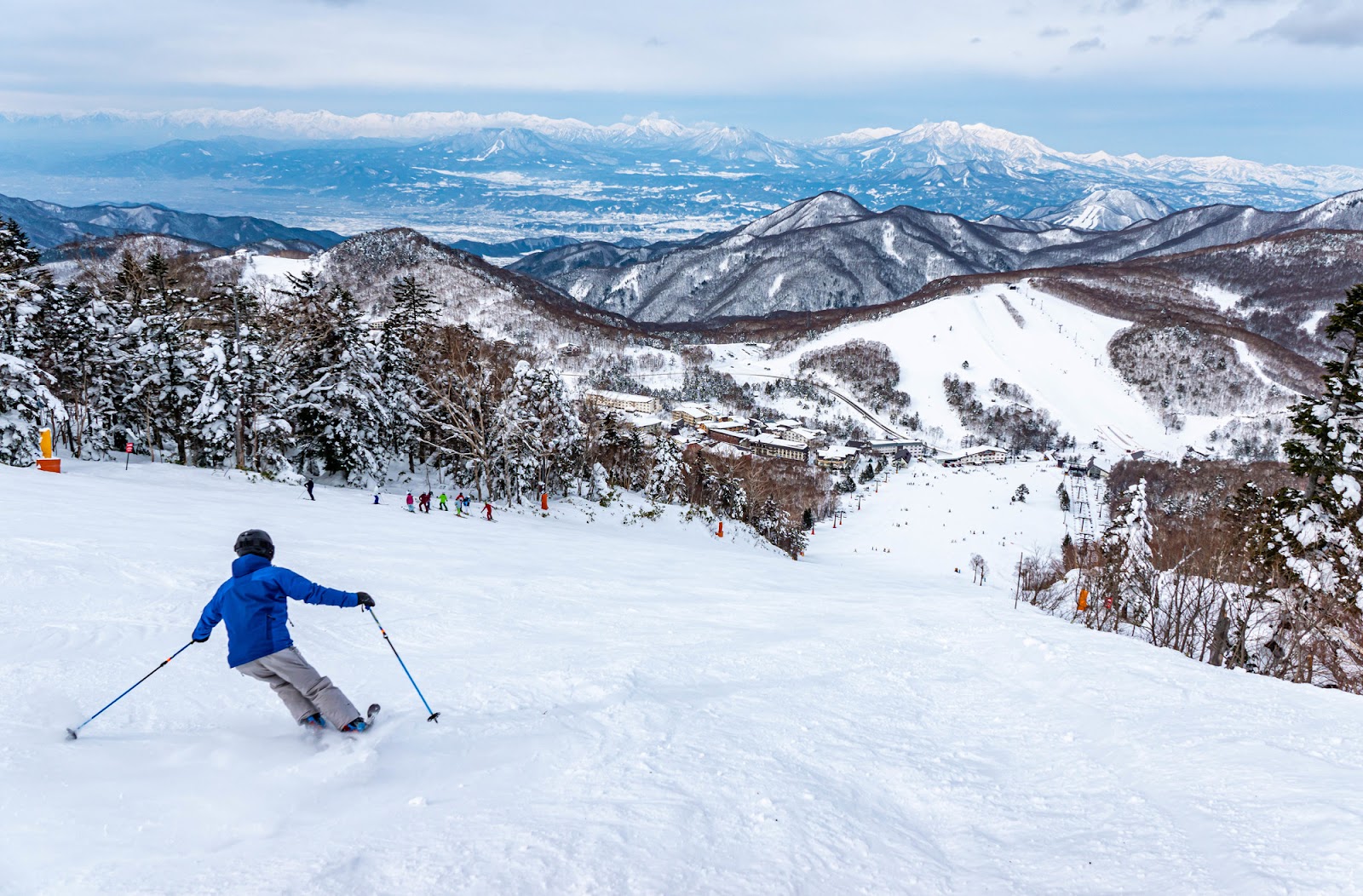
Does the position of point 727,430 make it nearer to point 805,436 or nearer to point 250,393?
point 805,436

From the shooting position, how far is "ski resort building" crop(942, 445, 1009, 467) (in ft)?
527

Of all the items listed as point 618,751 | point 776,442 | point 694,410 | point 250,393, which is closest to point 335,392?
point 250,393

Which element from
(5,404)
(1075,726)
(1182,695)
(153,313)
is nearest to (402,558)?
(1075,726)

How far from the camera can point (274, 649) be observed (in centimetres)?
510

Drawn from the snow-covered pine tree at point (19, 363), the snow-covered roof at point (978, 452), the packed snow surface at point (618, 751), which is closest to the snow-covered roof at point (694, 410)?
the snow-covered roof at point (978, 452)

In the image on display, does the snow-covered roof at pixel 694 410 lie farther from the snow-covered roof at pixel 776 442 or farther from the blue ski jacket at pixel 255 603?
the blue ski jacket at pixel 255 603

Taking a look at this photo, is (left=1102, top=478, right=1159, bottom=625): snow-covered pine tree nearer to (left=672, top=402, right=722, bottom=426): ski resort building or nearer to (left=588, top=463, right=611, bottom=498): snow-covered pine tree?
(left=588, top=463, right=611, bottom=498): snow-covered pine tree

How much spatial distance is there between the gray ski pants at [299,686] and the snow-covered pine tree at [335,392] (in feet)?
76.2

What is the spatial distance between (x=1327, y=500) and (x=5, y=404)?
132 feet

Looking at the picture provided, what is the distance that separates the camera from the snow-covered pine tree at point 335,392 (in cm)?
2634

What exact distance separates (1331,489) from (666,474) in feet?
107

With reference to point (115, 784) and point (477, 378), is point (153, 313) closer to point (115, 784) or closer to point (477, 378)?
point (477, 378)

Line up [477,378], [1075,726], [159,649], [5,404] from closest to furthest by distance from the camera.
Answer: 1. [159,649]
2. [1075,726]
3. [5,404]
4. [477,378]

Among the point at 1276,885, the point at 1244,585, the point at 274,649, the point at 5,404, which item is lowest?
the point at 1244,585
